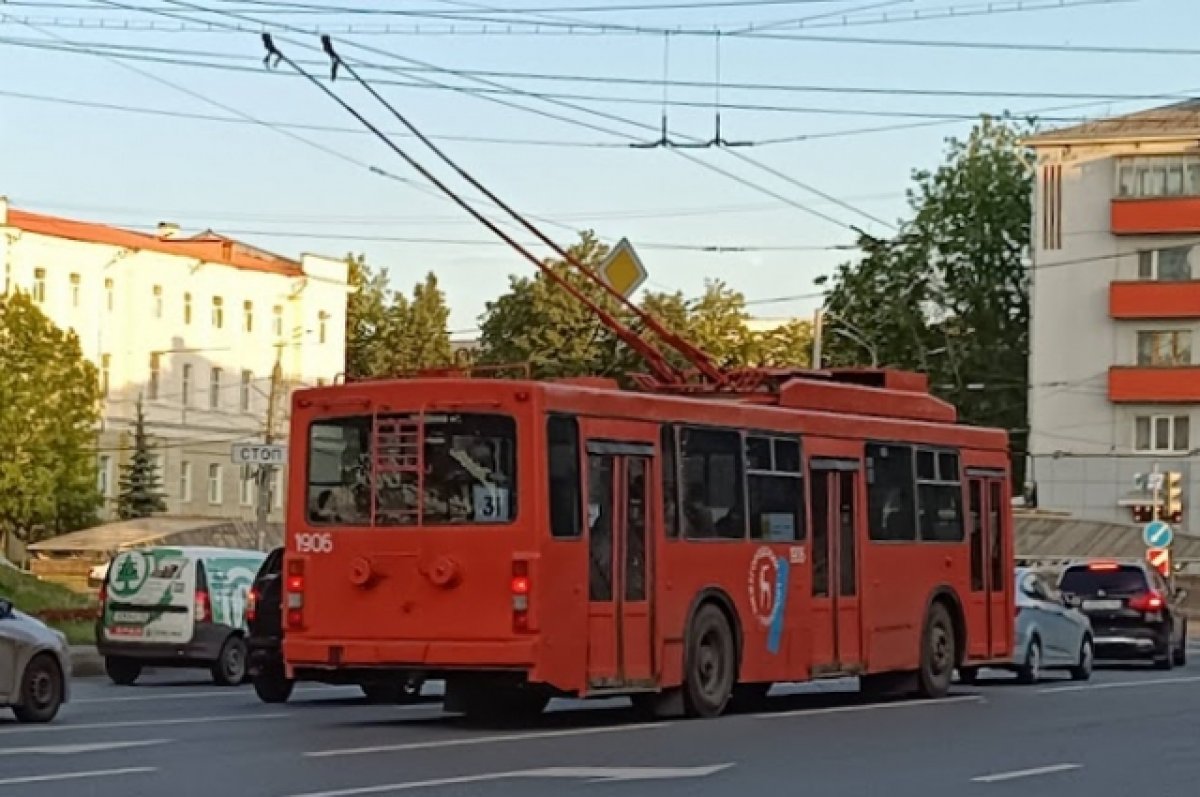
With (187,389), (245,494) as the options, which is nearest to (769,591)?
(187,389)

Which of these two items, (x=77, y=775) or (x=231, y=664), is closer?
(x=77, y=775)

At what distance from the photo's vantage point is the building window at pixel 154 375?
3841 inches

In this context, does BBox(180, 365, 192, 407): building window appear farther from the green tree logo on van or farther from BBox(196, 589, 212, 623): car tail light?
BBox(196, 589, 212, 623): car tail light

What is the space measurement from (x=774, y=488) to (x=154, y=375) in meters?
76.9

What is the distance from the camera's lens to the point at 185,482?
99062 millimetres

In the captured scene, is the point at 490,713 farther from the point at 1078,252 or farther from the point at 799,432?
the point at 1078,252

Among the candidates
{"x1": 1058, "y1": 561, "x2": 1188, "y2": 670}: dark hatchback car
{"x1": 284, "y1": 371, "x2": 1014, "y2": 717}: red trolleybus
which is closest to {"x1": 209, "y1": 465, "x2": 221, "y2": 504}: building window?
{"x1": 1058, "y1": 561, "x2": 1188, "y2": 670}: dark hatchback car

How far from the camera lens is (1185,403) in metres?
81.3

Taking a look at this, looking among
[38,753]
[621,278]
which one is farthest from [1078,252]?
[38,753]

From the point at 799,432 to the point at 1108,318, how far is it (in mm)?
60666

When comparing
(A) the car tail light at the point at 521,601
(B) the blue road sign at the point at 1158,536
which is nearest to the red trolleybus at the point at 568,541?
(A) the car tail light at the point at 521,601

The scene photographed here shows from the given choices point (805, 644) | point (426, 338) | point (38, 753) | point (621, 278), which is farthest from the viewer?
point (426, 338)

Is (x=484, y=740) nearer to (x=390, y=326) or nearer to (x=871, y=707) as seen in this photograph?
(x=871, y=707)

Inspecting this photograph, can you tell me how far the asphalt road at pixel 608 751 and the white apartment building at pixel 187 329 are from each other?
68984 millimetres
